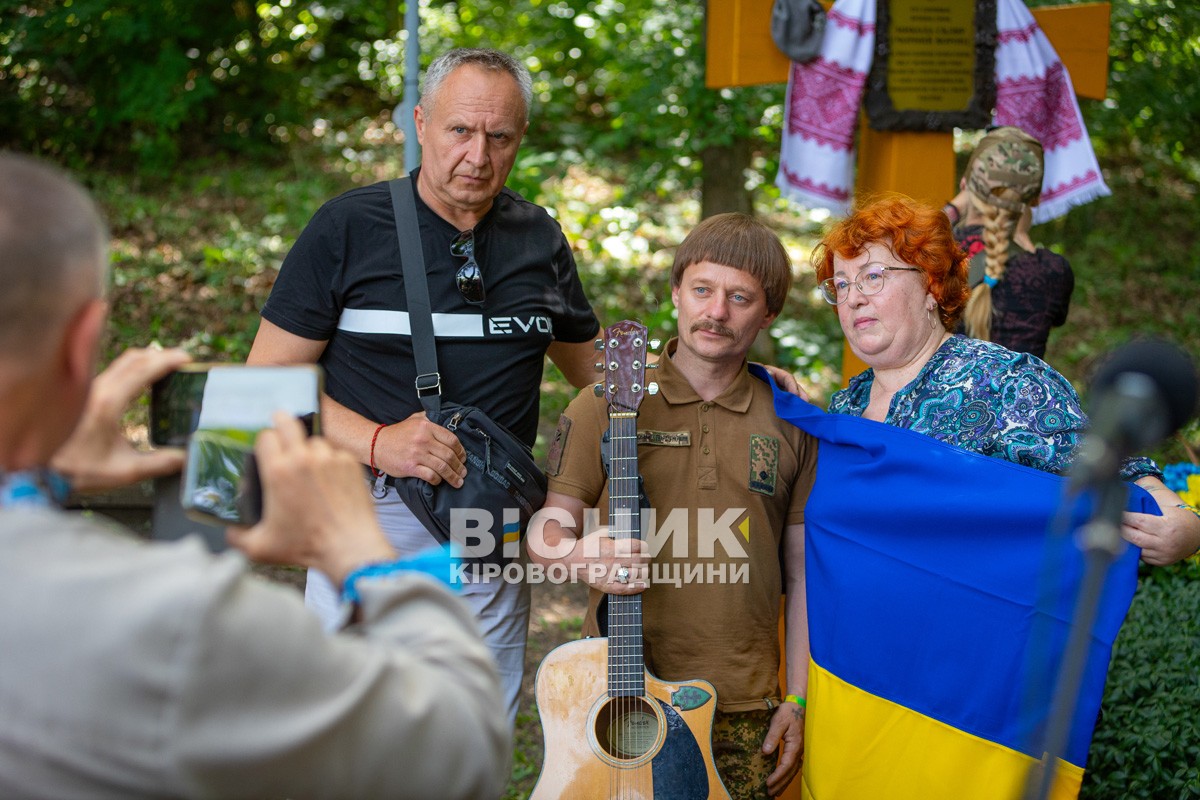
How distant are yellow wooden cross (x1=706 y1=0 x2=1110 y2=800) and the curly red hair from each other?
1.99 metres

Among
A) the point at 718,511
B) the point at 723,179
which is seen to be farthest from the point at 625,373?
the point at 723,179

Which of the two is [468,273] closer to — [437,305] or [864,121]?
[437,305]

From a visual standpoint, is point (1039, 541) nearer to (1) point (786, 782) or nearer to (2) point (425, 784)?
(1) point (786, 782)

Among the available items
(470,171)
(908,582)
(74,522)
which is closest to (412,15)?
(470,171)

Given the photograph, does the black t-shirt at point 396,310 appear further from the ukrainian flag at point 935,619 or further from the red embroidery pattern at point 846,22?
the red embroidery pattern at point 846,22

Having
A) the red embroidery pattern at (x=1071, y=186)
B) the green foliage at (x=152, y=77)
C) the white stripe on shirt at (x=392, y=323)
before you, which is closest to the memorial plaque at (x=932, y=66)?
the red embroidery pattern at (x=1071, y=186)

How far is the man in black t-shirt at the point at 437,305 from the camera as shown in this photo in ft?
10.2

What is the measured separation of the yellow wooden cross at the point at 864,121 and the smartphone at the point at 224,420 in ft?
11.9

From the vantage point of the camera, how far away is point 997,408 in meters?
2.74

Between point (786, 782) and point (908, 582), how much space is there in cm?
70

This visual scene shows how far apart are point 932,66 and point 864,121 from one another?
393 millimetres

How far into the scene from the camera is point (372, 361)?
10.4ft

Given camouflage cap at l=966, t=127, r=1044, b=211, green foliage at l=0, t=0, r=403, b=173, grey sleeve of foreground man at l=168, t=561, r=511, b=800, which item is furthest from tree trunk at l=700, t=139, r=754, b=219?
grey sleeve of foreground man at l=168, t=561, r=511, b=800

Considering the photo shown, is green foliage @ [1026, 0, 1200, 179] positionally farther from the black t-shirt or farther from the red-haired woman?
the black t-shirt
